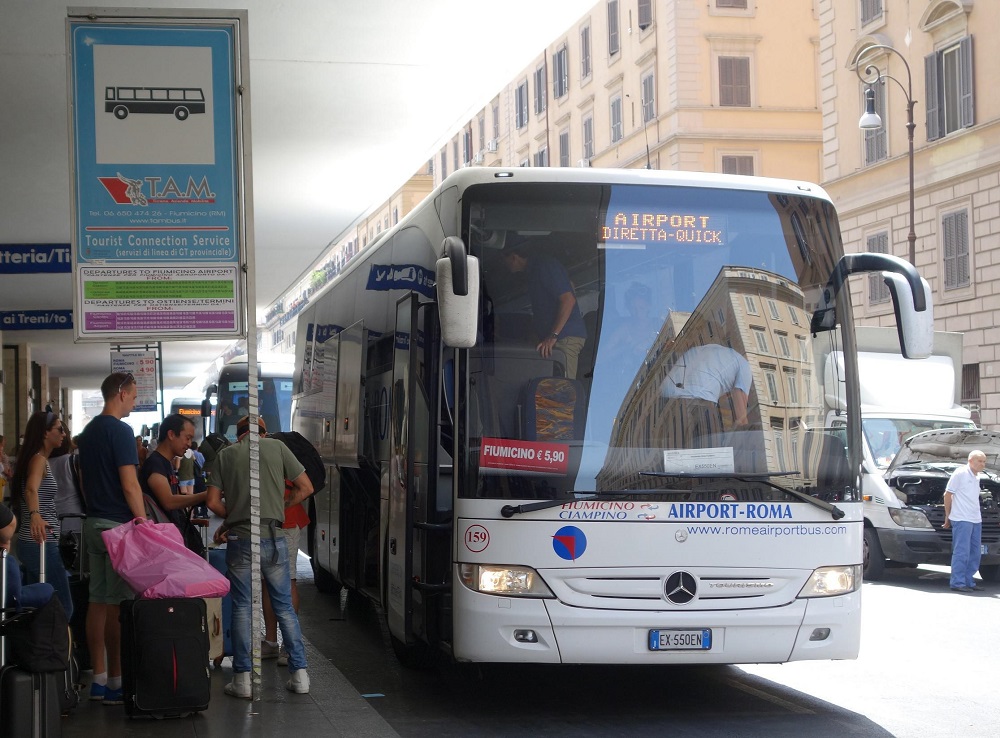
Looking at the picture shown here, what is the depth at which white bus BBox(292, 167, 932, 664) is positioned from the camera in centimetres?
752

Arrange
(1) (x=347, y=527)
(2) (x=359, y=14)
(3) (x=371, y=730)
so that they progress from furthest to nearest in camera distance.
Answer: (1) (x=347, y=527)
(2) (x=359, y=14)
(3) (x=371, y=730)

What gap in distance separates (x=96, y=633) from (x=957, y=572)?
1051 centimetres

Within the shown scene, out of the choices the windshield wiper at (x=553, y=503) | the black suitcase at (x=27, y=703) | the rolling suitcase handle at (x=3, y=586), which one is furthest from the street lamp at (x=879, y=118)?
the black suitcase at (x=27, y=703)

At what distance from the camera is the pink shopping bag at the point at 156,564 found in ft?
25.2

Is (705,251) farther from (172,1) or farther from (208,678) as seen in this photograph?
(172,1)

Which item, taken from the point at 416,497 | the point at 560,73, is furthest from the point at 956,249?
the point at 560,73

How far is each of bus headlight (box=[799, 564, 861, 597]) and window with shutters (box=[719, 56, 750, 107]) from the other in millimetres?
41303

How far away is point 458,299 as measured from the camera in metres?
7.32

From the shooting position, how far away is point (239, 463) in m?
8.52

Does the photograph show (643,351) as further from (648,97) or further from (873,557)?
(648,97)

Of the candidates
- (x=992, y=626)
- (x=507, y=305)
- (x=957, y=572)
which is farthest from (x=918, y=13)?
(x=507, y=305)

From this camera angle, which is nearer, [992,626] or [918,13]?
[992,626]

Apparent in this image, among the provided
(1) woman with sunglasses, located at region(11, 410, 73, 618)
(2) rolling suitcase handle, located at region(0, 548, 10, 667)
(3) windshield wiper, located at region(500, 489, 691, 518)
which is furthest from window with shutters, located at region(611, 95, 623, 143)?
(2) rolling suitcase handle, located at region(0, 548, 10, 667)

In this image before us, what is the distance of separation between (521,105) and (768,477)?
2178 inches
